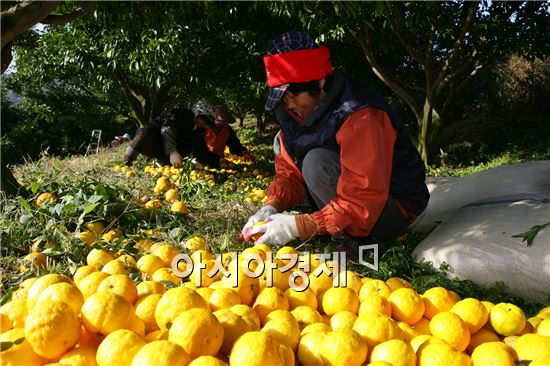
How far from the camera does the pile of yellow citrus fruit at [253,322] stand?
1.21 m

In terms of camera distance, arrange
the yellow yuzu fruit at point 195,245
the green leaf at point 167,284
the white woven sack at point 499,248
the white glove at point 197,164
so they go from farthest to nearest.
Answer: the white glove at point 197,164
the yellow yuzu fruit at point 195,245
the white woven sack at point 499,248
the green leaf at point 167,284

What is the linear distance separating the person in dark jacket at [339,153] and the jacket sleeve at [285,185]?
0.19 m

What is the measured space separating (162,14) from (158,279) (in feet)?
11.1

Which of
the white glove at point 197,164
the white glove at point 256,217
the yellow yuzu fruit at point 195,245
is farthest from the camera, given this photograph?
the white glove at point 197,164

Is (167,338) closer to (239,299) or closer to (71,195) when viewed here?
(239,299)

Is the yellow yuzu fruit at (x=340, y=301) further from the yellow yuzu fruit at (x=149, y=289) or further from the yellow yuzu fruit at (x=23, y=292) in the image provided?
the yellow yuzu fruit at (x=23, y=292)

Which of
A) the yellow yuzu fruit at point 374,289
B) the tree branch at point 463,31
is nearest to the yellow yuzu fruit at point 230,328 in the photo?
the yellow yuzu fruit at point 374,289

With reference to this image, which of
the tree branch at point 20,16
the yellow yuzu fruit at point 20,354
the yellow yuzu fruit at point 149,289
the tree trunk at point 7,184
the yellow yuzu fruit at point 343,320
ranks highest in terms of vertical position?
the tree branch at point 20,16

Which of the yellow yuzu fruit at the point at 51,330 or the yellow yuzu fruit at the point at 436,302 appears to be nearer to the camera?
the yellow yuzu fruit at the point at 51,330

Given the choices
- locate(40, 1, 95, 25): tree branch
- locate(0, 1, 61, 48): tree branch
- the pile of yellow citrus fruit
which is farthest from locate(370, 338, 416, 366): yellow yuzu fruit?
locate(40, 1, 95, 25): tree branch

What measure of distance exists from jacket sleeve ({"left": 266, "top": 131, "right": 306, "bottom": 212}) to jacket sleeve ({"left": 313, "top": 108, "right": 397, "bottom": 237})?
61 centimetres

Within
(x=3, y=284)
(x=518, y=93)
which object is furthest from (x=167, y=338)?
(x=518, y=93)

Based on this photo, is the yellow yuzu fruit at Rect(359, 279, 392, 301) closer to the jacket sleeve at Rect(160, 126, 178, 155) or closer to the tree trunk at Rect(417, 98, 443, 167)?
the jacket sleeve at Rect(160, 126, 178, 155)

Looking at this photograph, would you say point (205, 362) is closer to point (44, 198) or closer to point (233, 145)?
point (44, 198)
